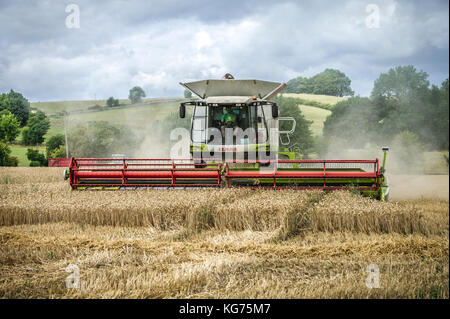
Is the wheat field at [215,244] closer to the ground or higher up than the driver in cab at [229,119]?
closer to the ground

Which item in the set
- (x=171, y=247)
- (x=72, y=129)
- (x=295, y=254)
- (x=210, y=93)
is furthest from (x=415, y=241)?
(x=72, y=129)

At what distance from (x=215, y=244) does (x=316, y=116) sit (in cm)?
3112

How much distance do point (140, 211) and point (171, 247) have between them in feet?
4.12

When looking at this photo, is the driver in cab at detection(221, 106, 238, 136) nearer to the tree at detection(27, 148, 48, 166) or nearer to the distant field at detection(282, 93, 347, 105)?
the tree at detection(27, 148, 48, 166)

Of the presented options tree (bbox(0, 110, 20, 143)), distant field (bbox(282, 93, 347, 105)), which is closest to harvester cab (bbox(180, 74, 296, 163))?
tree (bbox(0, 110, 20, 143))

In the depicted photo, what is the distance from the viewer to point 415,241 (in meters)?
4.51

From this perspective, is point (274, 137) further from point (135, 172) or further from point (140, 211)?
point (140, 211)

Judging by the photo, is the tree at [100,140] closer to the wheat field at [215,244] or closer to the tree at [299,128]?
the tree at [299,128]

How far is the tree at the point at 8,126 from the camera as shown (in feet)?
18.6

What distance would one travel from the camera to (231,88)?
25.5 ft

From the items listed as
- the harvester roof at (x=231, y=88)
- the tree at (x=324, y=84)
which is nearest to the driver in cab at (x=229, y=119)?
the harvester roof at (x=231, y=88)

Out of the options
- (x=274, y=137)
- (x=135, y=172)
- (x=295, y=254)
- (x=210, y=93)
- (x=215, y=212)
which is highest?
(x=210, y=93)

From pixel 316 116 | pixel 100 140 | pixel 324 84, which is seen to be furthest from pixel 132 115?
pixel 324 84

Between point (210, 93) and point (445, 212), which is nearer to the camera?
point (445, 212)
